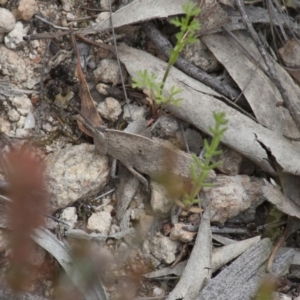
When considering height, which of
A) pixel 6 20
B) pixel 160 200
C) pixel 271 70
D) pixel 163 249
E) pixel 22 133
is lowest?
pixel 163 249

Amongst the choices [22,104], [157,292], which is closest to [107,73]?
[22,104]

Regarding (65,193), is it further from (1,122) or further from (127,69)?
(127,69)

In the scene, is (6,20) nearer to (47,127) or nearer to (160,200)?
(47,127)

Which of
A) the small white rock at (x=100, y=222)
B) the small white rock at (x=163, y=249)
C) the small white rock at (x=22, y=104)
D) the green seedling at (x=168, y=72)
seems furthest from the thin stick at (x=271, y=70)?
the small white rock at (x=22, y=104)

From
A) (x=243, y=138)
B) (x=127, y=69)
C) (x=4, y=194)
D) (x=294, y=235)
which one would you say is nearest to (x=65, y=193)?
(x=4, y=194)

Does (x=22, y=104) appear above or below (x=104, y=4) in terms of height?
below

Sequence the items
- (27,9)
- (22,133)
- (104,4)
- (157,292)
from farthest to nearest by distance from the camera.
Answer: (104,4), (27,9), (22,133), (157,292)

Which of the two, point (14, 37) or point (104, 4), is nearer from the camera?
point (14, 37)
